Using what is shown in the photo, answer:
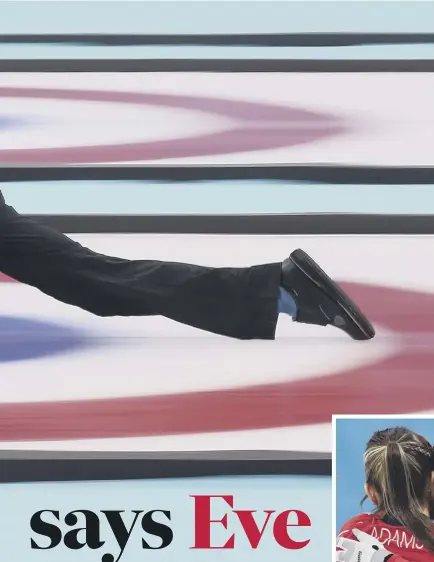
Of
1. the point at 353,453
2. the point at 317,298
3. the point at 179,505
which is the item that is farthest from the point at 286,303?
the point at 179,505

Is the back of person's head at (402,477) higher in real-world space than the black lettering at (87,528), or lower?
higher

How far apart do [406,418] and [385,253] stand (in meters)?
0.37

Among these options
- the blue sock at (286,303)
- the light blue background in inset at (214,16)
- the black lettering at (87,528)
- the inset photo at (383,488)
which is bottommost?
the black lettering at (87,528)

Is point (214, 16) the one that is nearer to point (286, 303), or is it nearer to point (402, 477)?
point (286, 303)

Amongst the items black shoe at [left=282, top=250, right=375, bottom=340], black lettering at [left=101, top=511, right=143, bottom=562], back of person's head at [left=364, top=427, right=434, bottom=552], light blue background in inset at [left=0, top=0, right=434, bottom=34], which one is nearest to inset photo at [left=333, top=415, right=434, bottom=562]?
back of person's head at [left=364, top=427, right=434, bottom=552]

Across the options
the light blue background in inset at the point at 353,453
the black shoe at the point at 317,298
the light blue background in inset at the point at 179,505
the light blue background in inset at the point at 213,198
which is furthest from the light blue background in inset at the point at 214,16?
the light blue background in inset at the point at 179,505

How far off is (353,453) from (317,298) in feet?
1.18

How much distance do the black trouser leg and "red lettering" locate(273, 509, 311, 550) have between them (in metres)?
0.41

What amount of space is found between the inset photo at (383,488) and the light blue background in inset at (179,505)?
0.16 feet

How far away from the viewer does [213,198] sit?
191 centimetres

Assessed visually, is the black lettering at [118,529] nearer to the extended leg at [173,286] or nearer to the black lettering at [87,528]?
the black lettering at [87,528]

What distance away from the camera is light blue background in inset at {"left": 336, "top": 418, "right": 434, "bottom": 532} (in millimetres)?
1872

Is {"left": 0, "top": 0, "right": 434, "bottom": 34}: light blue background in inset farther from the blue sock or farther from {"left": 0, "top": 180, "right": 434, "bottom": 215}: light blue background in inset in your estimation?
the blue sock

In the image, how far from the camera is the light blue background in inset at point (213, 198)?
6.22ft
